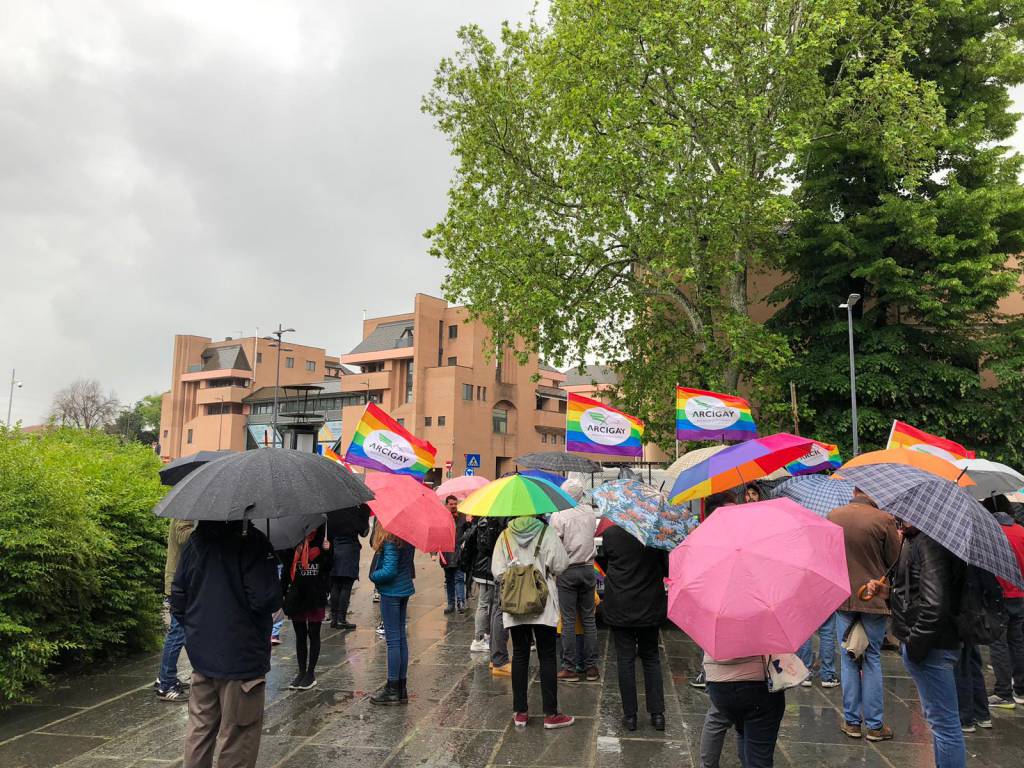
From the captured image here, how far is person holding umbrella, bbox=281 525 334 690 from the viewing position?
21.3ft

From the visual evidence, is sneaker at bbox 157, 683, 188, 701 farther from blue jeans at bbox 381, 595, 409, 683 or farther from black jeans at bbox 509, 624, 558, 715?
black jeans at bbox 509, 624, 558, 715

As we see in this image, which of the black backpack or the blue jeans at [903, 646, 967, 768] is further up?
the black backpack

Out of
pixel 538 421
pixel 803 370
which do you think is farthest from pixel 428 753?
pixel 538 421

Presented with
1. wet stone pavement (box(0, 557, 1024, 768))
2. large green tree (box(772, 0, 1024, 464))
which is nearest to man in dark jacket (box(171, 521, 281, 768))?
wet stone pavement (box(0, 557, 1024, 768))

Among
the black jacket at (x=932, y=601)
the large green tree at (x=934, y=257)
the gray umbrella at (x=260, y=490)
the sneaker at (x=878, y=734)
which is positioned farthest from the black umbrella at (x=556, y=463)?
the large green tree at (x=934, y=257)

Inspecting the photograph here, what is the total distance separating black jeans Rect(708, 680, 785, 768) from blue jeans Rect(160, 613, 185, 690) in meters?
4.85

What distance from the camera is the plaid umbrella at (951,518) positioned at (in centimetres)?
380

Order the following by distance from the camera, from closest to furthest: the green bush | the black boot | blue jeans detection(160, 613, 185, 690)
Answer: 1. the green bush
2. blue jeans detection(160, 613, 185, 690)
3. the black boot

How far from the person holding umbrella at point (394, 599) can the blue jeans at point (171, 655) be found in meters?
1.80

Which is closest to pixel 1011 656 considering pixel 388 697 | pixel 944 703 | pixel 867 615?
pixel 867 615

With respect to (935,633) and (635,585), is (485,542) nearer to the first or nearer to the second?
(635,585)

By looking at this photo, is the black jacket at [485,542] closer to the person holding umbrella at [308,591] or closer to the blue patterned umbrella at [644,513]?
the person holding umbrella at [308,591]

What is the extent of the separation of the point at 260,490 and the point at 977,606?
4.23 metres

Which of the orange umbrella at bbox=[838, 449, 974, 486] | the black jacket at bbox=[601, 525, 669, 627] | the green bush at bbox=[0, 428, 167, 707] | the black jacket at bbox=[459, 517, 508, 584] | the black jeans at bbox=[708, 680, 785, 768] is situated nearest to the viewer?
the black jeans at bbox=[708, 680, 785, 768]
